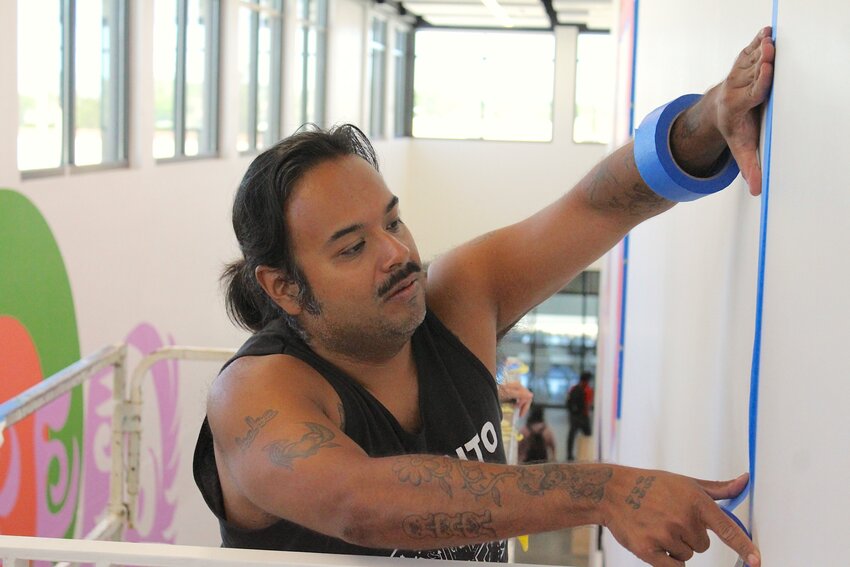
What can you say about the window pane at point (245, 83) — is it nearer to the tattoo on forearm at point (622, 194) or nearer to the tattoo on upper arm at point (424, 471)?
the tattoo on forearm at point (622, 194)

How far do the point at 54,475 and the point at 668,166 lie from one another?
3713 millimetres

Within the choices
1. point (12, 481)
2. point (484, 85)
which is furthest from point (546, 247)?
point (484, 85)

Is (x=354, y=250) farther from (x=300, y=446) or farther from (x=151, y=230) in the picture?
(x=151, y=230)

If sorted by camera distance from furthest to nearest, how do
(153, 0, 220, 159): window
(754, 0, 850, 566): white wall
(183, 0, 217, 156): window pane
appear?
(183, 0, 217, 156): window pane < (153, 0, 220, 159): window < (754, 0, 850, 566): white wall

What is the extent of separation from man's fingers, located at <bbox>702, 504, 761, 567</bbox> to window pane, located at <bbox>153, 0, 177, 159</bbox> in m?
5.12

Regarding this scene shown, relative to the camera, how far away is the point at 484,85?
1355 cm

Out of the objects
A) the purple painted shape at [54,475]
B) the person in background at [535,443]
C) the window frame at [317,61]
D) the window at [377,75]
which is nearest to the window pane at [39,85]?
the purple painted shape at [54,475]

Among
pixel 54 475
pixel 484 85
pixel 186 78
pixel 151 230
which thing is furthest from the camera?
pixel 484 85

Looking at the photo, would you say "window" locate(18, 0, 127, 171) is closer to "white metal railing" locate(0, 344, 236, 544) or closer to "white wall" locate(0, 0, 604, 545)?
"white wall" locate(0, 0, 604, 545)

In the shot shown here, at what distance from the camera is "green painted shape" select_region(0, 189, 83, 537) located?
13.0 feet

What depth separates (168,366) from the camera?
Result: 5840 millimetres

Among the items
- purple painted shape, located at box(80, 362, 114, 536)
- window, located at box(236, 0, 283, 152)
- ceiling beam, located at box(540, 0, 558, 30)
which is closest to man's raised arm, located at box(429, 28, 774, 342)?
purple painted shape, located at box(80, 362, 114, 536)

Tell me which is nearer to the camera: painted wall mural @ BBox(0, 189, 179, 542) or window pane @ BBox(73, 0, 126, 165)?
painted wall mural @ BBox(0, 189, 179, 542)

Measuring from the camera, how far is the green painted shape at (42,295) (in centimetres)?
397
